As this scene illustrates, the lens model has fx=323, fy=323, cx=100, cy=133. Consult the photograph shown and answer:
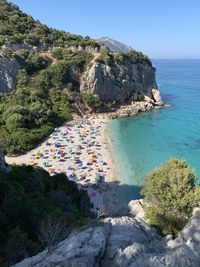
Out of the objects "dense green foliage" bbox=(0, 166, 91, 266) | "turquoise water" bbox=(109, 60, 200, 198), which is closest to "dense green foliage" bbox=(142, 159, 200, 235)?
"dense green foliage" bbox=(0, 166, 91, 266)

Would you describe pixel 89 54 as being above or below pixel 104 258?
above

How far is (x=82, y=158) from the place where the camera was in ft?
138

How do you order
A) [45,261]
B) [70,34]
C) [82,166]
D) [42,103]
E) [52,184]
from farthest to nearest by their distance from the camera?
[70,34] → [42,103] → [82,166] → [52,184] → [45,261]

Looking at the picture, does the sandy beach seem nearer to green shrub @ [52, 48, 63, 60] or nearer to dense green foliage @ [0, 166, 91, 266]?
dense green foliage @ [0, 166, 91, 266]

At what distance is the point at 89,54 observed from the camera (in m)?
70.6

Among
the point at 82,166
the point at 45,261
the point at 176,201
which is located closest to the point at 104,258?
the point at 45,261

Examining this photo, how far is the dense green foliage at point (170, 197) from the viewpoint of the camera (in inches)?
796

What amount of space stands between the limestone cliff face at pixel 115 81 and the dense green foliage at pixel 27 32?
10248 mm

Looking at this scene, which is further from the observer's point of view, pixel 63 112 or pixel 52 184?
pixel 63 112

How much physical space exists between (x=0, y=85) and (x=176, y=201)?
47163 millimetres

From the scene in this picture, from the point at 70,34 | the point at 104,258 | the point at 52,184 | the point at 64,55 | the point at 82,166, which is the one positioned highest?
the point at 70,34

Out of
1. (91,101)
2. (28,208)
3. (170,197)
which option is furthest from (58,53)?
(28,208)

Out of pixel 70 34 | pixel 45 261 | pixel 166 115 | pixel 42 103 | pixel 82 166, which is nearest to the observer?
pixel 45 261

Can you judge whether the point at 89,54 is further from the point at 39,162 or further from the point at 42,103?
the point at 39,162
